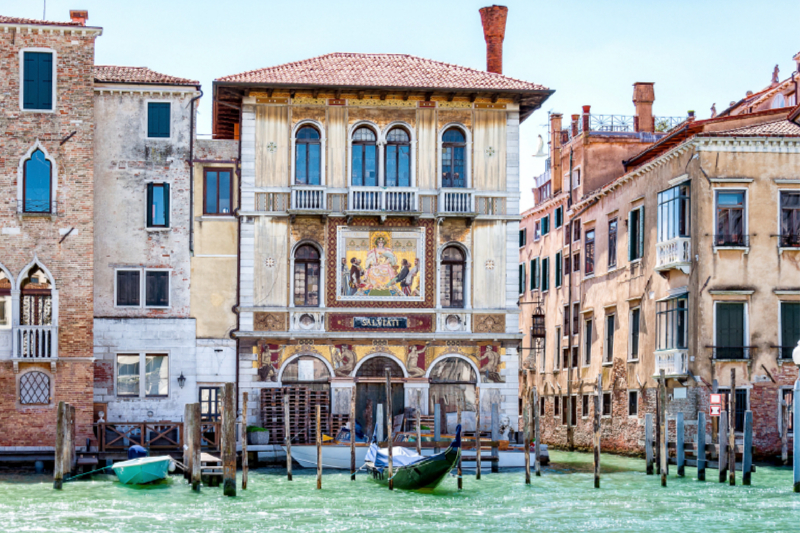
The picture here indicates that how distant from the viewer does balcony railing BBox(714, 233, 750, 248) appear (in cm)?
2966

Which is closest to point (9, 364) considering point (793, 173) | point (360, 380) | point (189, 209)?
point (189, 209)

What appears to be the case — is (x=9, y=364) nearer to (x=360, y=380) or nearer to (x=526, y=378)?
(x=360, y=380)

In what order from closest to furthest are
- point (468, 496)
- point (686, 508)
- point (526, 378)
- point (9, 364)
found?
point (686, 508) → point (468, 496) → point (9, 364) → point (526, 378)

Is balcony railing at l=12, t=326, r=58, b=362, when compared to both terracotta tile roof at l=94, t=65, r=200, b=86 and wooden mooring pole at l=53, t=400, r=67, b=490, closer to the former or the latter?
wooden mooring pole at l=53, t=400, r=67, b=490

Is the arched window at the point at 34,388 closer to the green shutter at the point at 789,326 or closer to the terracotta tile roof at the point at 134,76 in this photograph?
the terracotta tile roof at the point at 134,76

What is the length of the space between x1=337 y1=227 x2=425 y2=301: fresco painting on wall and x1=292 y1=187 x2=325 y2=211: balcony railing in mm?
816

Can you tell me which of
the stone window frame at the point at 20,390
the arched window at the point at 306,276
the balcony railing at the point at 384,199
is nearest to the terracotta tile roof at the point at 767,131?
the balcony railing at the point at 384,199

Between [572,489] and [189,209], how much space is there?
37.2ft

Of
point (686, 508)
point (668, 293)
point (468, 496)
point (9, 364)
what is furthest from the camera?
point (668, 293)

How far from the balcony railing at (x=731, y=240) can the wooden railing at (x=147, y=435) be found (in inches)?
458

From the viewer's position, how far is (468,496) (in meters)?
24.0

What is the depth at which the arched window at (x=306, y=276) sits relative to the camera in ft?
101

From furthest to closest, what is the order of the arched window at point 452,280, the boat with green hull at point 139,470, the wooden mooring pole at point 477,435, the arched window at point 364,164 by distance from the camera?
the arched window at point 452,280
the arched window at point 364,164
the wooden mooring pole at point 477,435
the boat with green hull at point 139,470

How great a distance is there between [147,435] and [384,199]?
746 cm
